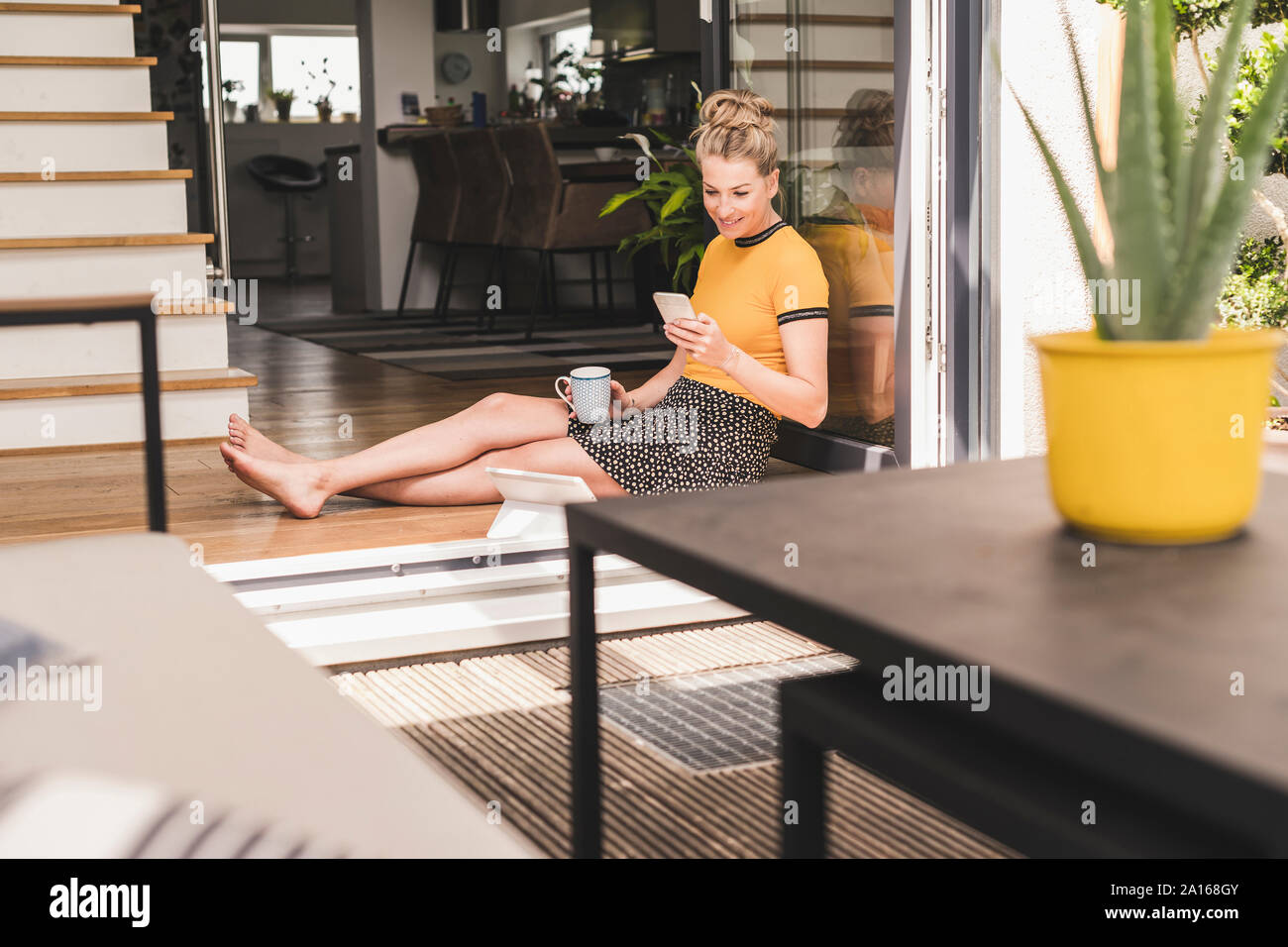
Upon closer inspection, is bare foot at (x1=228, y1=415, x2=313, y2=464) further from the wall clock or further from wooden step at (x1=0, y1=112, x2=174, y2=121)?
the wall clock

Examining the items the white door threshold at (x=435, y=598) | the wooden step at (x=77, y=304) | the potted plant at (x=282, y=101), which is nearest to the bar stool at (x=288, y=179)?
the potted plant at (x=282, y=101)

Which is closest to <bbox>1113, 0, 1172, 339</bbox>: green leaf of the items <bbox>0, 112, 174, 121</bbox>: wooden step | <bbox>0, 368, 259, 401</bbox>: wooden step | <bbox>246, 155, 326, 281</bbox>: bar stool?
Answer: <bbox>0, 368, 259, 401</bbox>: wooden step

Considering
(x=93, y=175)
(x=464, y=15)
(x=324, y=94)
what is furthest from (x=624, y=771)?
(x=324, y=94)

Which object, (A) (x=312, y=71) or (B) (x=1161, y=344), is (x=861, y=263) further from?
(A) (x=312, y=71)

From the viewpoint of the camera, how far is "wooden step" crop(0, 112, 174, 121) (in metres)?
3.56

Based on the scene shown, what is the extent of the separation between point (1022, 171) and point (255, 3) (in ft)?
33.7

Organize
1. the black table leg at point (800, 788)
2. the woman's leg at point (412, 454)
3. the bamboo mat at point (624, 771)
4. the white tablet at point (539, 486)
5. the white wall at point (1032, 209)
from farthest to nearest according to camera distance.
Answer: the white wall at point (1032, 209) → the woman's leg at point (412, 454) → the white tablet at point (539, 486) → the bamboo mat at point (624, 771) → the black table leg at point (800, 788)

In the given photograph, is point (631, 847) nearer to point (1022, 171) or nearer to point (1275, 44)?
point (1022, 171)

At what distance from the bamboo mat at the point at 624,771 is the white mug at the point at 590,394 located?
0.51m

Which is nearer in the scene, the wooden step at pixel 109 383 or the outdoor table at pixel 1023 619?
the outdoor table at pixel 1023 619

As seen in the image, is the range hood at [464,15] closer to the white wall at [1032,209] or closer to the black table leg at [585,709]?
the white wall at [1032,209]

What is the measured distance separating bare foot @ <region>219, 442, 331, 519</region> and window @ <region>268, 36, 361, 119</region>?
9.85 meters

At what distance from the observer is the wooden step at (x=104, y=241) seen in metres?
3.45

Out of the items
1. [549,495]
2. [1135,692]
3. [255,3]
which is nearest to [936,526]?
[1135,692]
